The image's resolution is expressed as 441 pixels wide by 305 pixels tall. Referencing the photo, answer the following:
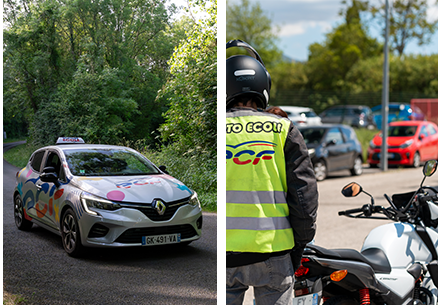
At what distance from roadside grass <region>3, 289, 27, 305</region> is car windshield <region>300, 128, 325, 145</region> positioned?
1054cm

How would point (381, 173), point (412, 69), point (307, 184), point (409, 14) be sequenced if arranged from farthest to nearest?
1. point (409, 14)
2. point (412, 69)
3. point (381, 173)
4. point (307, 184)

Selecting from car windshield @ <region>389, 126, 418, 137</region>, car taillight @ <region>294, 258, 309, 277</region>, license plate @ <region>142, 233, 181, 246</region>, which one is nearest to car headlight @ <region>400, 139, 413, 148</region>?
car windshield @ <region>389, 126, 418, 137</region>

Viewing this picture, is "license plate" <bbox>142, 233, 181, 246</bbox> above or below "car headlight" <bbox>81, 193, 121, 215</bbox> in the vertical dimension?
below

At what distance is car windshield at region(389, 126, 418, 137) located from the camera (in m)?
14.9

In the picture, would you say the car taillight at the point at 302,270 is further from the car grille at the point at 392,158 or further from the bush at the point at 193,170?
the car grille at the point at 392,158

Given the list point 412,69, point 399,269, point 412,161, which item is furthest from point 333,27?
point 399,269

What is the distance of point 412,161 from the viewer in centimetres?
1442

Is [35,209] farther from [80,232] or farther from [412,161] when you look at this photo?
[412,161]

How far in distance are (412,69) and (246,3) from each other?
43.6 feet

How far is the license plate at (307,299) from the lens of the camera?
2.35 metres

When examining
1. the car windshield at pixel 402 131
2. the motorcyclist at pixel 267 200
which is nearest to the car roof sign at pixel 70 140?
the motorcyclist at pixel 267 200

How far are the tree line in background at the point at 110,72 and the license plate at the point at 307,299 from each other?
89 cm

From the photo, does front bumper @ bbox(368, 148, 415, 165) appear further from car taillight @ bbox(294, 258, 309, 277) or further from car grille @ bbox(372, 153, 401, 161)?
car taillight @ bbox(294, 258, 309, 277)

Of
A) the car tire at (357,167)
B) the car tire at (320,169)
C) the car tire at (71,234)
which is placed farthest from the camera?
the car tire at (357,167)
